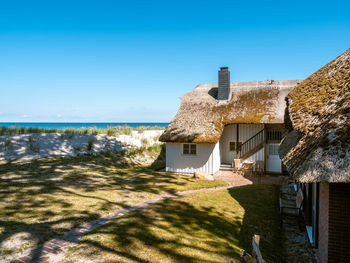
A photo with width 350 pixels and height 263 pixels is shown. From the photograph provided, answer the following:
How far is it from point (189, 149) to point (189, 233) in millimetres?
10667

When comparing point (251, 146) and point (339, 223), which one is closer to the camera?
point (339, 223)

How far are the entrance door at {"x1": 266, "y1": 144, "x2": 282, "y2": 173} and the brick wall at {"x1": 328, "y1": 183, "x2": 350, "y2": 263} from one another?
12630mm

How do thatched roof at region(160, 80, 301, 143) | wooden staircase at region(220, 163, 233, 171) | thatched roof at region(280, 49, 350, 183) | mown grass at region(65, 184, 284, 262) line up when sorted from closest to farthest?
1. thatched roof at region(280, 49, 350, 183)
2. mown grass at region(65, 184, 284, 262)
3. thatched roof at region(160, 80, 301, 143)
4. wooden staircase at region(220, 163, 233, 171)

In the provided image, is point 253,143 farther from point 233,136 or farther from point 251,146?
point 233,136

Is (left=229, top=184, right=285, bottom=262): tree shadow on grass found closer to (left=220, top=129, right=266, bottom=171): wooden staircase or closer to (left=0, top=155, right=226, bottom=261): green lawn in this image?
(left=0, top=155, right=226, bottom=261): green lawn

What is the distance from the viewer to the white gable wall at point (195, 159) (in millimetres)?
16672

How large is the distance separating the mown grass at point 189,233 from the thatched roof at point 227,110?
6.74 meters

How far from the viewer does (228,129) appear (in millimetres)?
18594

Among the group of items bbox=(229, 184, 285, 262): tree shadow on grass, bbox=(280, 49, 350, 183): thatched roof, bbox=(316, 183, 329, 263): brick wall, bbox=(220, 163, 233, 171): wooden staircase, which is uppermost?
bbox=(280, 49, 350, 183): thatched roof

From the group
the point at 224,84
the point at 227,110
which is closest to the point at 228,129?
the point at 227,110

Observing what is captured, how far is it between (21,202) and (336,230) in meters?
9.52

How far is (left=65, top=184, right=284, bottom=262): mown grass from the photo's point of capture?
544cm

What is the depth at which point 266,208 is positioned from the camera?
9953mm

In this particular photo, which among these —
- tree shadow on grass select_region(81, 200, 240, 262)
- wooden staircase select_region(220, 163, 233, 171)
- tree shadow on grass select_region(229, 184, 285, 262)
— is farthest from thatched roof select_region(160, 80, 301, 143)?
tree shadow on grass select_region(81, 200, 240, 262)
